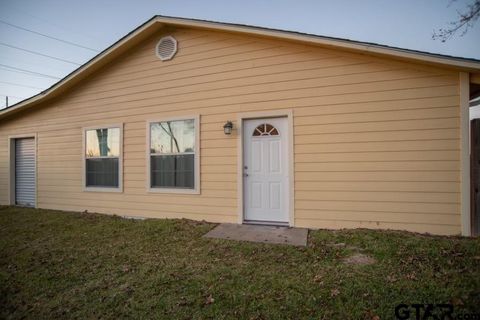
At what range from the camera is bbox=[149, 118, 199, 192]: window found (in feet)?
20.0

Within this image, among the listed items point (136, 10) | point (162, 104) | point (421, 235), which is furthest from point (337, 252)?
point (136, 10)

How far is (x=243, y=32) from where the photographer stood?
546 cm

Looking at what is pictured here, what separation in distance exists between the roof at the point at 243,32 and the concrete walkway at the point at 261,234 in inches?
144

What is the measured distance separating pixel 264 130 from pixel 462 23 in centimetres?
530

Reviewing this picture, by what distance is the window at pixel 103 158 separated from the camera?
23.3ft

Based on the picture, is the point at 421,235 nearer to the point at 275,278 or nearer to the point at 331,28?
the point at 275,278

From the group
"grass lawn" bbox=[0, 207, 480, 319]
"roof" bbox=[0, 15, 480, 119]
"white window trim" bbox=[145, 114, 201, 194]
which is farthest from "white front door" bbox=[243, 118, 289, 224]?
"roof" bbox=[0, 15, 480, 119]

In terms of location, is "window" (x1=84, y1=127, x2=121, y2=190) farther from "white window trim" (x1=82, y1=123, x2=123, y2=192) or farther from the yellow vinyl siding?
the yellow vinyl siding

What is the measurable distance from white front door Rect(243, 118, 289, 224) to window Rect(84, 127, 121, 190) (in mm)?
3851

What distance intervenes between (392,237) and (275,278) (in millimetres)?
2378

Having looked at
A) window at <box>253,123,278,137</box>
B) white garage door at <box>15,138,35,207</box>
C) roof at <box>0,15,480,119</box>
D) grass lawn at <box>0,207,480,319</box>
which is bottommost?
grass lawn at <box>0,207,480,319</box>

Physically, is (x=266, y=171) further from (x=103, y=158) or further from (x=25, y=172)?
(x=25, y=172)

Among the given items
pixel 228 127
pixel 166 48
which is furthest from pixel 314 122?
pixel 166 48

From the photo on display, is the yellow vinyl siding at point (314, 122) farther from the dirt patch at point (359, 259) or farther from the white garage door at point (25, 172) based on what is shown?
the white garage door at point (25, 172)
